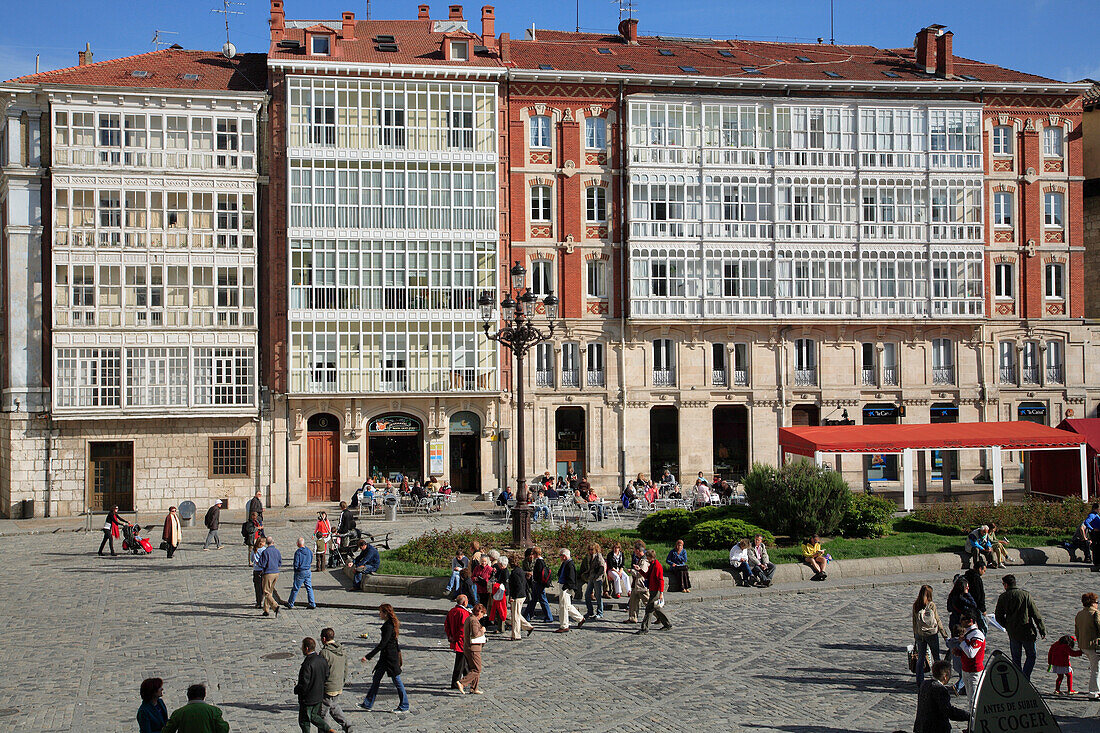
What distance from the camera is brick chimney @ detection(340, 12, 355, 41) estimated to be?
42156mm

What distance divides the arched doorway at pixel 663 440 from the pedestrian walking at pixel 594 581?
24.5 meters

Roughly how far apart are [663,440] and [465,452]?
858 centimetres

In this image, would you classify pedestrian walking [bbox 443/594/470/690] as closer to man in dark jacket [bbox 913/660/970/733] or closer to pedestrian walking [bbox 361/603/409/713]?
pedestrian walking [bbox 361/603/409/713]

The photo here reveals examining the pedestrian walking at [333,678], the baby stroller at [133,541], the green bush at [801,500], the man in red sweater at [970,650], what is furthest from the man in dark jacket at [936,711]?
the baby stroller at [133,541]

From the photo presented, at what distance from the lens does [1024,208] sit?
45.4 m

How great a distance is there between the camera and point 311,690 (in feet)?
37.4

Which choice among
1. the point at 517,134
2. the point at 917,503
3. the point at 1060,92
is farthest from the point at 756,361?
the point at 1060,92

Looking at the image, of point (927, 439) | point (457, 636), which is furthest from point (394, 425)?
point (457, 636)

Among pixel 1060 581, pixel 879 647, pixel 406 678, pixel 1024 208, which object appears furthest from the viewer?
pixel 1024 208

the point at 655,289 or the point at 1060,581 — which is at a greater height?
the point at 655,289

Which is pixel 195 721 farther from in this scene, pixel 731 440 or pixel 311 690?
pixel 731 440

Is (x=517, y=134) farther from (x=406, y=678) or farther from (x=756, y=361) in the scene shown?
(x=406, y=678)

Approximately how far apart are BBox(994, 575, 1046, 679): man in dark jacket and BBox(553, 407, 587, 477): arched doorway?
95.0ft

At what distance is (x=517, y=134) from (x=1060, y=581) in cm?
2798
